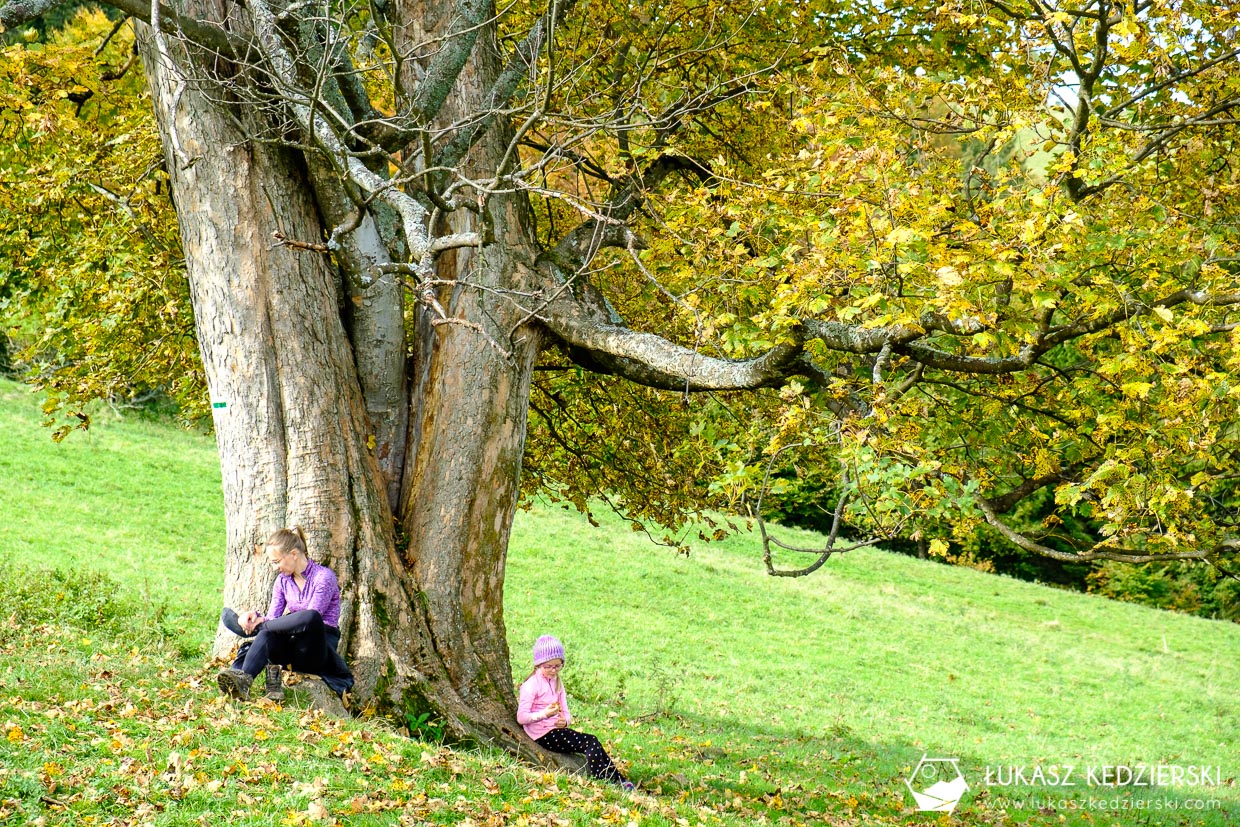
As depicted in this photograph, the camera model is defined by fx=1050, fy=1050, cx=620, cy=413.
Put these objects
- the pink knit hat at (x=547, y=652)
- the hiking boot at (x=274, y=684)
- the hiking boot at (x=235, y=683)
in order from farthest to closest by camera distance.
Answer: the pink knit hat at (x=547, y=652) < the hiking boot at (x=274, y=684) < the hiking boot at (x=235, y=683)

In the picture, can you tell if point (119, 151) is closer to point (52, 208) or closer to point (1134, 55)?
point (52, 208)

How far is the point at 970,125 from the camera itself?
7883 millimetres

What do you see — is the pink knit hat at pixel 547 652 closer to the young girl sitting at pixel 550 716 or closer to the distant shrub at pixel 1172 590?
the young girl sitting at pixel 550 716

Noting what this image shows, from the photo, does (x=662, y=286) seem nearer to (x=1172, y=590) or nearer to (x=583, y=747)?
(x=583, y=747)

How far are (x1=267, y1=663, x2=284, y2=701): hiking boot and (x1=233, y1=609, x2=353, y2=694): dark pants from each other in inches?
1.7

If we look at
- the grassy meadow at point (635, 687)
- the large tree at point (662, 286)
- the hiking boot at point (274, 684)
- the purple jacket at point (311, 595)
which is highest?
the large tree at point (662, 286)

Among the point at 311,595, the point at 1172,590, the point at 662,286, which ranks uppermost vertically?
the point at 662,286

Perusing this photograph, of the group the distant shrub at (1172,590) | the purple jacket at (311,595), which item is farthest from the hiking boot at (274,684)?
the distant shrub at (1172,590)

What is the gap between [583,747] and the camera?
7.29m

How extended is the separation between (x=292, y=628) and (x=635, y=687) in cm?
862

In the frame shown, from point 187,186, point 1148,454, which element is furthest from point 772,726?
point 187,186

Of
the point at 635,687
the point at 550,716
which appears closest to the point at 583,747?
the point at 550,716

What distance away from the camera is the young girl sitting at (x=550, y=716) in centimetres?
719

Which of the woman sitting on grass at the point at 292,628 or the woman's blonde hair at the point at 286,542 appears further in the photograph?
the woman's blonde hair at the point at 286,542
